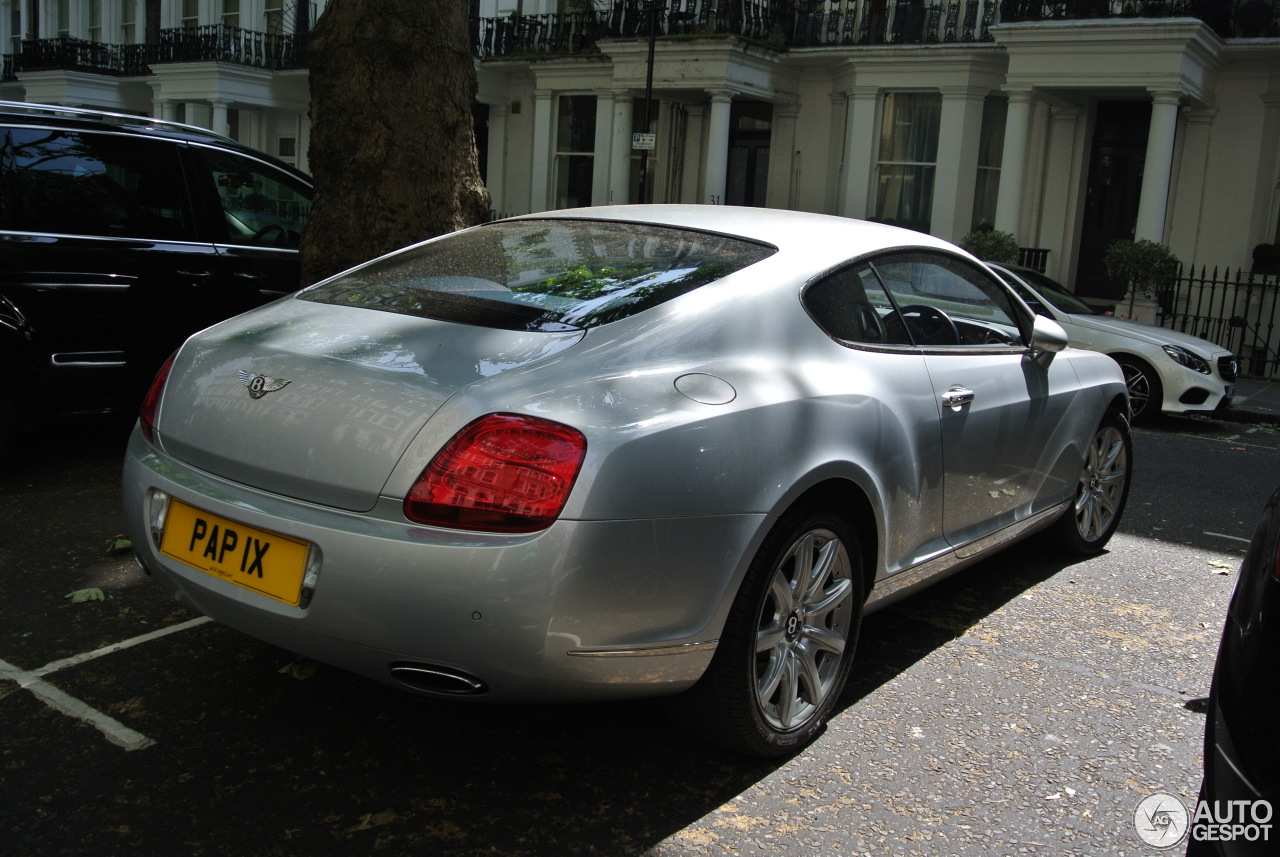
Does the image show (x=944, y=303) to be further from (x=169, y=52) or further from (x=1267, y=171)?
(x=169, y=52)

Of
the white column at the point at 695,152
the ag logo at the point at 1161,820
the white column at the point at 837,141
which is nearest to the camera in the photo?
the ag logo at the point at 1161,820

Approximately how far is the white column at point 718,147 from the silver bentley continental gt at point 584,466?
16.9 m

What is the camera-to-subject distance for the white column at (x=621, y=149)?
2125 centimetres

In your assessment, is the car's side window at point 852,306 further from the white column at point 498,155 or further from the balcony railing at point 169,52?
the balcony railing at point 169,52

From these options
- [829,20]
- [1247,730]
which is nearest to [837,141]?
[829,20]

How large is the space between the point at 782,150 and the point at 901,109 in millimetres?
2471

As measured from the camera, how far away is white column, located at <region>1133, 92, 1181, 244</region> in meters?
15.3

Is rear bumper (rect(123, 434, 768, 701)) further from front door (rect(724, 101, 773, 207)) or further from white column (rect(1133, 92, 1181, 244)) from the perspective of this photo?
front door (rect(724, 101, 773, 207))

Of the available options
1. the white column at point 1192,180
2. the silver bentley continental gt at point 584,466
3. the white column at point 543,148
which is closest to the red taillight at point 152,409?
the silver bentley continental gt at point 584,466

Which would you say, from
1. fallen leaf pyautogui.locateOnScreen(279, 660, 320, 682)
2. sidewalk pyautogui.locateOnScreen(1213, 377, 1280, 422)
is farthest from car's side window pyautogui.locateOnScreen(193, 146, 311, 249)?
sidewalk pyautogui.locateOnScreen(1213, 377, 1280, 422)

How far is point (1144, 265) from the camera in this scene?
15086mm

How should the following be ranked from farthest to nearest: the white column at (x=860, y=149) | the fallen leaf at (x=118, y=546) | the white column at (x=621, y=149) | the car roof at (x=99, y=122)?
the white column at (x=621, y=149)
the white column at (x=860, y=149)
the car roof at (x=99, y=122)
the fallen leaf at (x=118, y=546)

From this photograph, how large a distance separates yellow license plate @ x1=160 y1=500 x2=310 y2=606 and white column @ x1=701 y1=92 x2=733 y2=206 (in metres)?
17.8

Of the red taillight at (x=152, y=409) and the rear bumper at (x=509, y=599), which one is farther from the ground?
the red taillight at (x=152, y=409)
